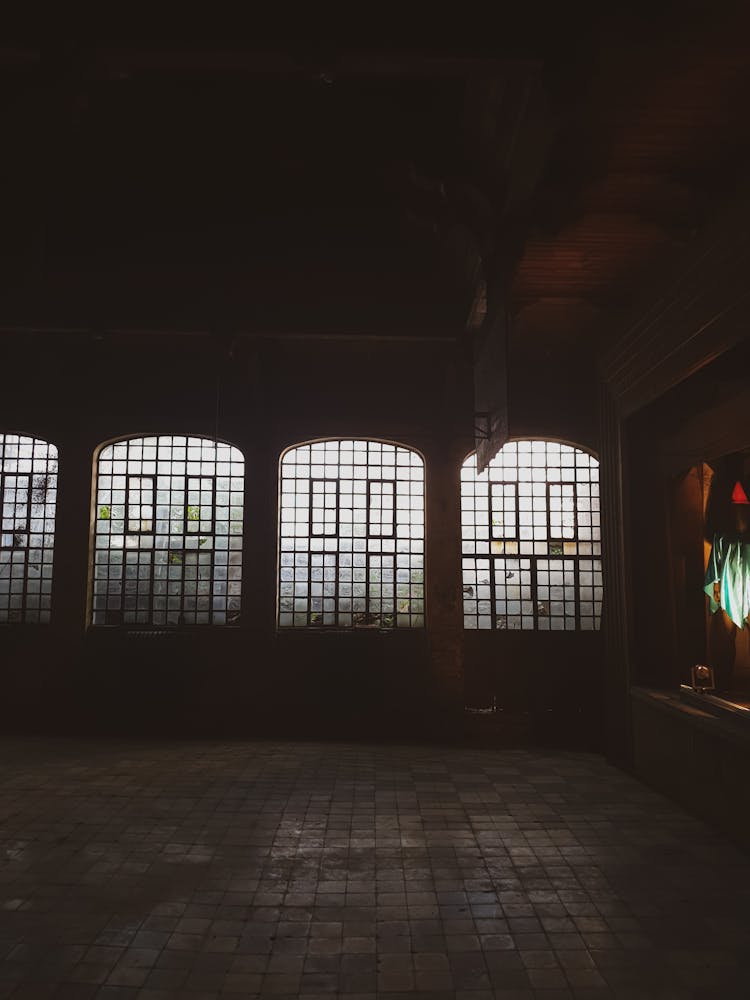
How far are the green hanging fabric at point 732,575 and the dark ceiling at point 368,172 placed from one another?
2.76m

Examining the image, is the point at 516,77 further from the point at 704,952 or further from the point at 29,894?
the point at 29,894

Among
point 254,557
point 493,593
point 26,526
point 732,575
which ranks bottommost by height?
point 493,593

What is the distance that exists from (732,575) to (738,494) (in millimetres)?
737

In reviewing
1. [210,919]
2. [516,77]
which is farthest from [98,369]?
[210,919]

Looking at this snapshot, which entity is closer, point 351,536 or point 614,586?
point 614,586

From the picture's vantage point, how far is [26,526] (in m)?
10.3

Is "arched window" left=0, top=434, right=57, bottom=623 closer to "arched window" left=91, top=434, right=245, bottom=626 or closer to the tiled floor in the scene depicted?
"arched window" left=91, top=434, right=245, bottom=626

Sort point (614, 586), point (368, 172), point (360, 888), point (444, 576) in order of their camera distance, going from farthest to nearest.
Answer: point (444, 576) → point (614, 586) → point (368, 172) → point (360, 888)

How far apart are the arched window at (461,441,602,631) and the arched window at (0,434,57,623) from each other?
6157 millimetres

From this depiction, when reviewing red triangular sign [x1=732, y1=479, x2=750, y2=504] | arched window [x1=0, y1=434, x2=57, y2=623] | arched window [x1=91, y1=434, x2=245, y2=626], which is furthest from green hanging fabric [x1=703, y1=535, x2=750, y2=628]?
arched window [x1=0, y1=434, x2=57, y2=623]

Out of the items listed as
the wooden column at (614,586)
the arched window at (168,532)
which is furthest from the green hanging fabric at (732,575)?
the arched window at (168,532)

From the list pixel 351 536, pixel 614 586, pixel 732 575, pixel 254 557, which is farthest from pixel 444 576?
pixel 732 575

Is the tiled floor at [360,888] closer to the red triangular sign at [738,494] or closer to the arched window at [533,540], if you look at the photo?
the red triangular sign at [738,494]

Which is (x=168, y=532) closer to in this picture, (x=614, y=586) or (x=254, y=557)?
(x=254, y=557)
